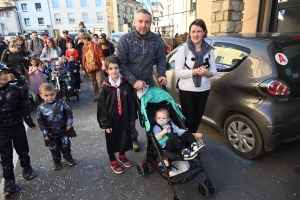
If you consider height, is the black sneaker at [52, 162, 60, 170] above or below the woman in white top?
below

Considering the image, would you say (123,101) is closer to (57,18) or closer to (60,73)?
(60,73)

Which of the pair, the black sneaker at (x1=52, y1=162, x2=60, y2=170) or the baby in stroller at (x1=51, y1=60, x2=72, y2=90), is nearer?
the black sneaker at (x1=52, y1=162, x2=60, y2=170)

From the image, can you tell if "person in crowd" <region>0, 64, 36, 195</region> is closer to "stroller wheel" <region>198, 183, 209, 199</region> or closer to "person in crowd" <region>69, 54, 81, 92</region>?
"stroller wheel" <region>198, 183, 209, 199</region>

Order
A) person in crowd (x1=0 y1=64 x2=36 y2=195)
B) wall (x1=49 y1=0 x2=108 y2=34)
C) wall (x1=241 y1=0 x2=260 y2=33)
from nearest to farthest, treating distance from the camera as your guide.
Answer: person in crowd (x1=0 y1=64 x2=36 y2=195) → wall (x1=241 y1=0 x2=260 y2=33) → wall (x1=49 y1=0 x2=108 y2=34)

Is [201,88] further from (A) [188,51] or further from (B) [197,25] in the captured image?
(B) [197,25]

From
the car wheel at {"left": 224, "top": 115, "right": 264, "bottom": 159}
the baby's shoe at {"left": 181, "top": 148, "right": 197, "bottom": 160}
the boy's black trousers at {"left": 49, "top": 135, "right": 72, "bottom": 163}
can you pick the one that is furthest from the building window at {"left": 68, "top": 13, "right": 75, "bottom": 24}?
the baby's shoe at {"left": 181, "top": 148, "right": 197, "bottom": 160}

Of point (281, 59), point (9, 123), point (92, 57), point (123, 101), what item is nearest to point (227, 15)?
point (92, 57)

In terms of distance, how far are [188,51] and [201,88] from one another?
54 cm

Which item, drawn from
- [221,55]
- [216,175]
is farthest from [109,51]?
[216,175]

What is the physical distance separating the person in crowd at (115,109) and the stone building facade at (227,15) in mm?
5933

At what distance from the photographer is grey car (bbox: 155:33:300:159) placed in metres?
2.58

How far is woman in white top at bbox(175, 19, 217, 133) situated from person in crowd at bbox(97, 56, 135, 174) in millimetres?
769

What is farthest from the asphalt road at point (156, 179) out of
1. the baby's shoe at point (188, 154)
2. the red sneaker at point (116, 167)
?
the baby's shoe at point (188, 154)

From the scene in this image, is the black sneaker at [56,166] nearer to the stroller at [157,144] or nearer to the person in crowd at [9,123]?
the person in crowd at [9,123]
